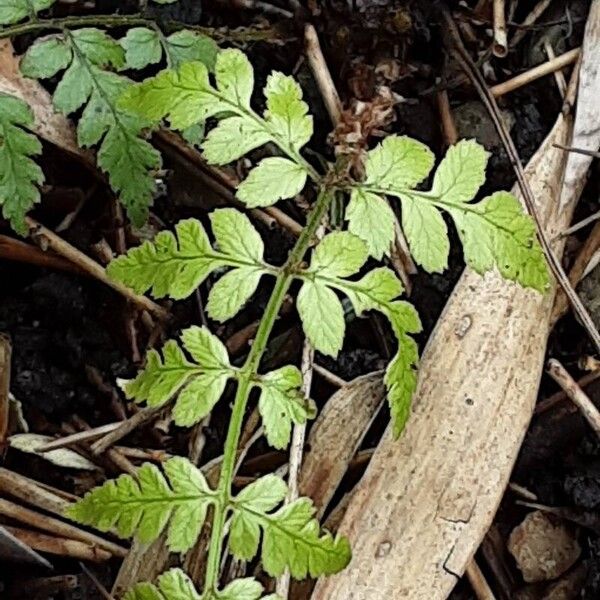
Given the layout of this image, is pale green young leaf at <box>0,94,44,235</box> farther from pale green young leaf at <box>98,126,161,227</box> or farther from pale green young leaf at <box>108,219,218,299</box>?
pale green young leaf at <box>108,219,218,299</box>

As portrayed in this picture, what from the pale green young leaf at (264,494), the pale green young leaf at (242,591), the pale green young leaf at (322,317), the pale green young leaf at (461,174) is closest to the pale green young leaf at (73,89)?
the pale green young leaf at (322,317)

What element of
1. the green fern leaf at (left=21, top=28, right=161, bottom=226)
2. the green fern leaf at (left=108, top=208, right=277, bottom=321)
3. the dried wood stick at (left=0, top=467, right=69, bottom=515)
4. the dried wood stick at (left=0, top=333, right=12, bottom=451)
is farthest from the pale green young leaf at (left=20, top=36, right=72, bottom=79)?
the dried wood stick at (left=0, top=467, right=69, bottom=515)

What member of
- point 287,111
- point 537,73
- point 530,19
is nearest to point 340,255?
point 287,111

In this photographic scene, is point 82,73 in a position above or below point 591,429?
above

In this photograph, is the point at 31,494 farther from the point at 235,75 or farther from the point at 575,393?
the point at 575,393

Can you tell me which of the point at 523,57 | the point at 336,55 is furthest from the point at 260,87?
the point at 523,57

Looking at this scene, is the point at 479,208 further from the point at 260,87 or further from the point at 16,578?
the point at 16,578

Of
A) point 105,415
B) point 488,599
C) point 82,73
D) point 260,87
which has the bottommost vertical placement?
point 488,599
